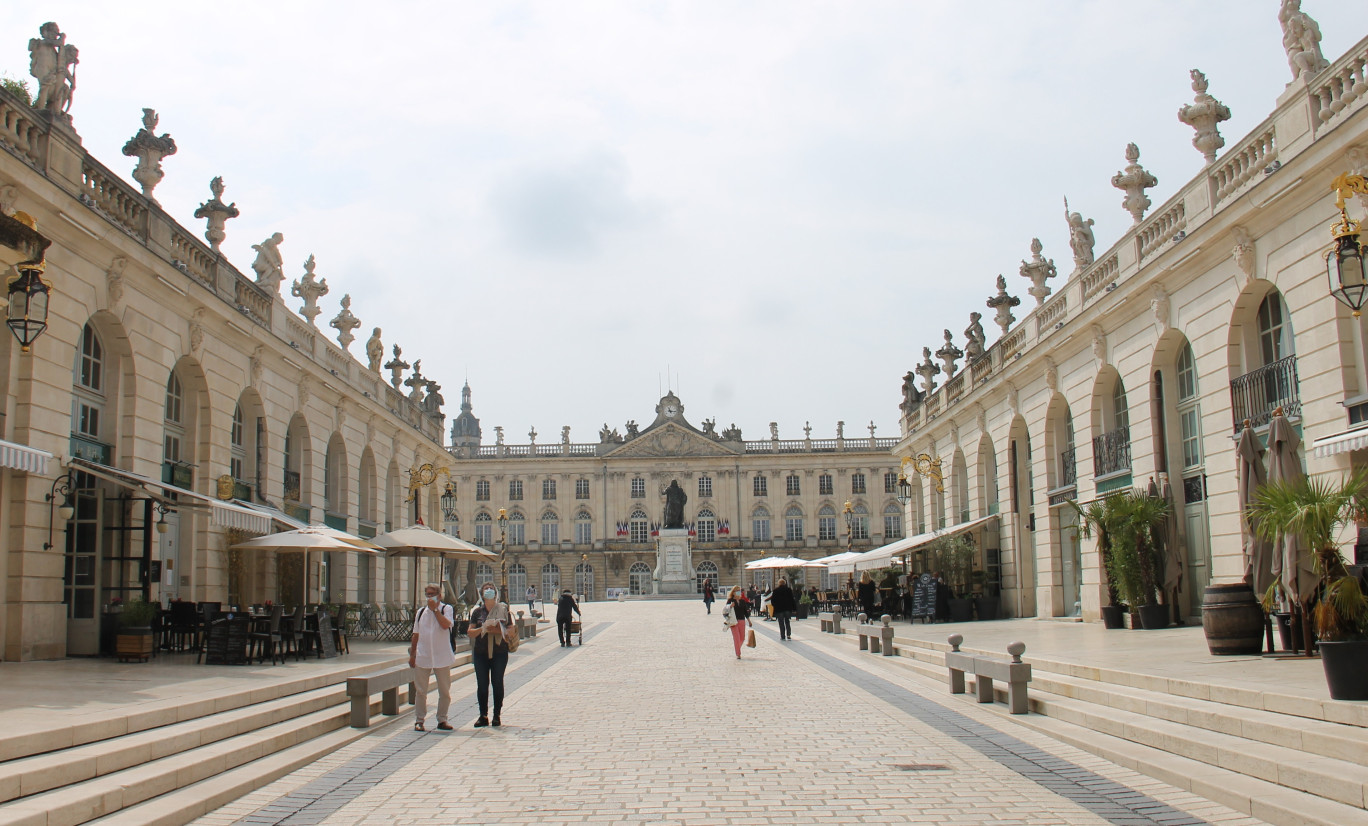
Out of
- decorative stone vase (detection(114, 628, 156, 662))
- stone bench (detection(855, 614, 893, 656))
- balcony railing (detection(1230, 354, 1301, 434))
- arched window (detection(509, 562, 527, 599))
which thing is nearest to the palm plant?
balcony railing (detection(1230, 354, 1301, 434))

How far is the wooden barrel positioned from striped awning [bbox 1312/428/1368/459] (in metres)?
1.83

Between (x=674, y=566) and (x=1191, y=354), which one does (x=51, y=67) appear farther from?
(x=674, y=566)

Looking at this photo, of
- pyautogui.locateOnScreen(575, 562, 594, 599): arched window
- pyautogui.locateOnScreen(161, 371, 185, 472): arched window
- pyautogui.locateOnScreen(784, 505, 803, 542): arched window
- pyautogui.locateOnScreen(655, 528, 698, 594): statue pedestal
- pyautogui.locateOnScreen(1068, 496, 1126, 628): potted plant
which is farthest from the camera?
pyautogui.locateOnScreen(784, 505, 803, 542): arched window

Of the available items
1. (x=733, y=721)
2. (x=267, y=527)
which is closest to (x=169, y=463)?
(x=267, y=527)

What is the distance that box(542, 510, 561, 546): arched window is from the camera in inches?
3730

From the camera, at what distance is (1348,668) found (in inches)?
318

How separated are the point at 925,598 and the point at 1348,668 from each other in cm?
2026

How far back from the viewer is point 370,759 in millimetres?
9680

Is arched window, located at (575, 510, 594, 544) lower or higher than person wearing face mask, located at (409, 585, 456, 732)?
higher

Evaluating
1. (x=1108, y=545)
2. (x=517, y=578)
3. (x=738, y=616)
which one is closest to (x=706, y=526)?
(x=517, y=578)

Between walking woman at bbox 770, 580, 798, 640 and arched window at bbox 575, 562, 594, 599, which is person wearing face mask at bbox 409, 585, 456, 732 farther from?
arched window at bbox 575, 562, 594, 599

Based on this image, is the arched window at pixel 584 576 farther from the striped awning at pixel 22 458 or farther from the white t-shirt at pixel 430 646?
the white t-shirt at pixel 430 646

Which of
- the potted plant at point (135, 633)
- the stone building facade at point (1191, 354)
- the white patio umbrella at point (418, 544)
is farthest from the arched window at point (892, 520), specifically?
the potted plant at point (135, 633)

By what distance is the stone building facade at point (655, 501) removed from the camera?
93688 millimetres
